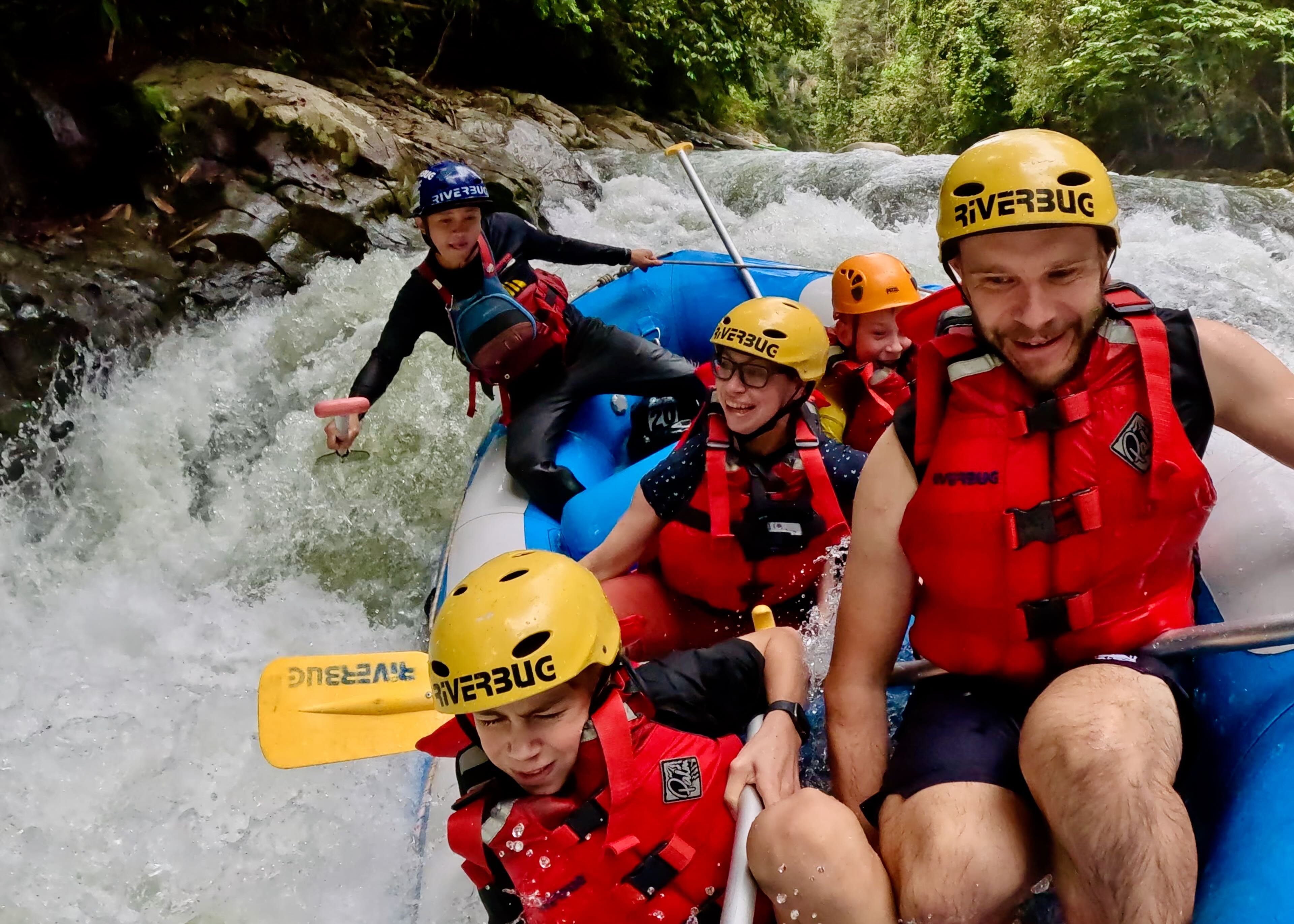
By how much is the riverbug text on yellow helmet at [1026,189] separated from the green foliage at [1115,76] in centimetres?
889

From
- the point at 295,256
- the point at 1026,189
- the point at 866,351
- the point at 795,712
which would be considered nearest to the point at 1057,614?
the point at 795,712

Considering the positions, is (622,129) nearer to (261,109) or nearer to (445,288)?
(261,109)

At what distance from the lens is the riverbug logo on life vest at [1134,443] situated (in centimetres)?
122

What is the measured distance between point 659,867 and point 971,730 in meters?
0.52

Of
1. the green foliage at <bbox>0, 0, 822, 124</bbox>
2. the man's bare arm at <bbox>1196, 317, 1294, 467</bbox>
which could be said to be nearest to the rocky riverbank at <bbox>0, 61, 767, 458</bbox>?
the green foliage at <bbox>0, 0, 822, 124</bbox>

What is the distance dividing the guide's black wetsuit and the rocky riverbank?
2033 mm

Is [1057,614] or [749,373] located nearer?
[1057,614]

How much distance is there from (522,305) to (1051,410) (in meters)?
2.12

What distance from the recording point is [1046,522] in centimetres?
124

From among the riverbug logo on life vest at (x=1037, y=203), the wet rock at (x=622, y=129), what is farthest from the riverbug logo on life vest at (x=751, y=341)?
the wet rock at (x=622, y=129)

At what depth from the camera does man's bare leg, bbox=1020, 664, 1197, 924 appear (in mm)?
973

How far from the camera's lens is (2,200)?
14.7 ft

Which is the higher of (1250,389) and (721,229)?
(1250,389)

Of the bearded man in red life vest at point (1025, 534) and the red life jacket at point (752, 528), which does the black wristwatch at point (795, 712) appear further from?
the red life jacket at point (752, 528)
